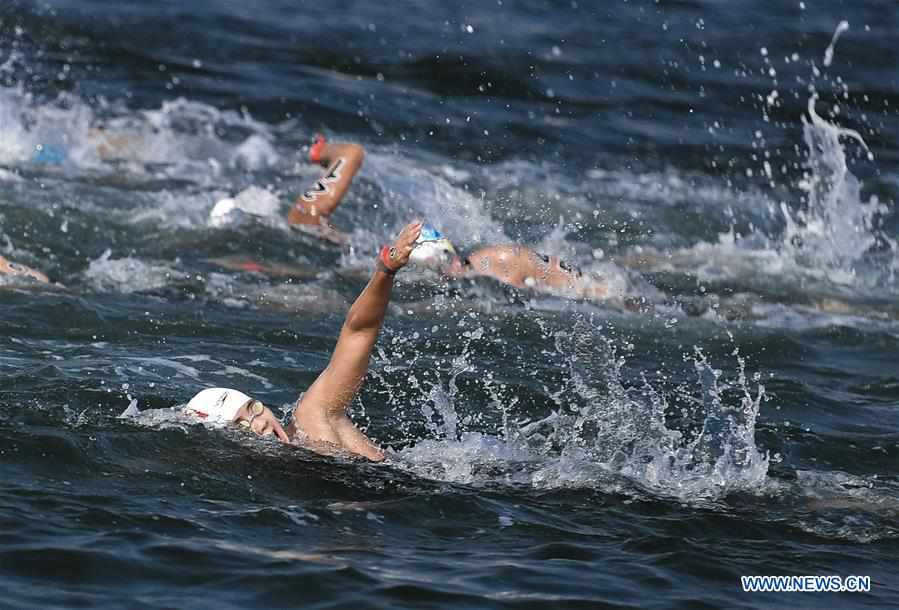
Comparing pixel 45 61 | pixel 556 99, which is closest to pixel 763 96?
pixel 556 99

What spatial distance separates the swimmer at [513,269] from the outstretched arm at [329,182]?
1.51 meters

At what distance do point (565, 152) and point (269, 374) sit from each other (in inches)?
391

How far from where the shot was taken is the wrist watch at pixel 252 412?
25.4 ft

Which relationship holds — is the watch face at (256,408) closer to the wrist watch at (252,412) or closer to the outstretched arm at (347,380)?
the wrist watch at (252,412)

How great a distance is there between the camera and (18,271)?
11211 mm

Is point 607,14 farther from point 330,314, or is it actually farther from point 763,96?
point 330,314

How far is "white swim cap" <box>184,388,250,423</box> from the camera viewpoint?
25.5 feet

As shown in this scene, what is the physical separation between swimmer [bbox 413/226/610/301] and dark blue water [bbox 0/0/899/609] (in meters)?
0.18

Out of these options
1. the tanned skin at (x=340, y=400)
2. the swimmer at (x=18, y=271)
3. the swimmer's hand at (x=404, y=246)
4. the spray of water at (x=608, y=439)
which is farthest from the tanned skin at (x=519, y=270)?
the swimmer's hand at (x=404, y=246)

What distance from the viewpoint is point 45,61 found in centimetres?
2095

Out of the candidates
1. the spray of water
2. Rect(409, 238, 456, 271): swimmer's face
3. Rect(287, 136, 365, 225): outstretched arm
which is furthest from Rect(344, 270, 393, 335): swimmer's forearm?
Rect(287, 136, 365, 225): outstretched arm

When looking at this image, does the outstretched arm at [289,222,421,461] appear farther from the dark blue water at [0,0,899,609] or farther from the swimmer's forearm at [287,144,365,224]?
the swimmer's forearm at [287,144,365,224]

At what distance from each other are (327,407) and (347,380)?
0.22 meters

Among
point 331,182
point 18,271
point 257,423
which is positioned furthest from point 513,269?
point 257,423
